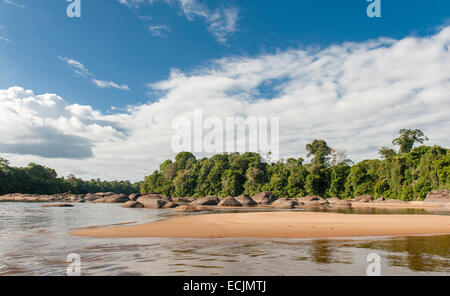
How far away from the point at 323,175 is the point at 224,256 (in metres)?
87.2

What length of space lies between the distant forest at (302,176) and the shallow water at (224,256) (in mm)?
65559

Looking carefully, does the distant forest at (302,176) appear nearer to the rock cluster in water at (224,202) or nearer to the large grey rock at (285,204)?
the rock cluster in water at (224,202)

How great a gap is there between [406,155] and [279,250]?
264 feet

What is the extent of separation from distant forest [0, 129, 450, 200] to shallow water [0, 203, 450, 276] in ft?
215

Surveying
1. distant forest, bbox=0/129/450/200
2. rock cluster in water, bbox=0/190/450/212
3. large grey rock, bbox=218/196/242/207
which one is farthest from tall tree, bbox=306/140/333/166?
large grey rock, bbox=218/196/242/207

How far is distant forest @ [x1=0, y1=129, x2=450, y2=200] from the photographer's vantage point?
69250 millimetres

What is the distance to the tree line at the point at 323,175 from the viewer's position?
68.3 meters

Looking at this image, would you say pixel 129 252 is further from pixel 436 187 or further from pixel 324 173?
pixel 324 173

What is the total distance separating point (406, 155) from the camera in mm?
74938
